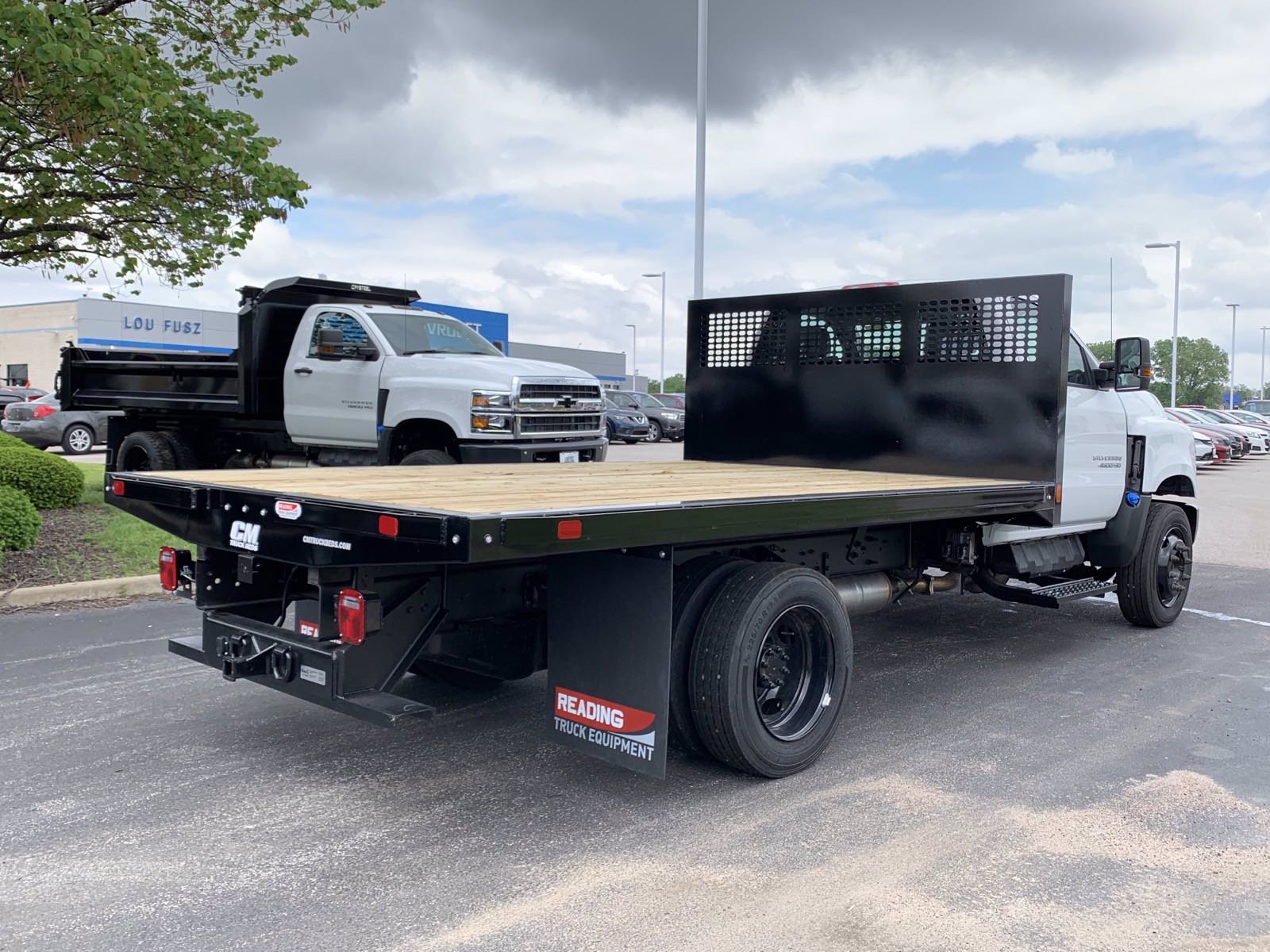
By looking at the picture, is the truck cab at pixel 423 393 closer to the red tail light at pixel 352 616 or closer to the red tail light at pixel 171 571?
the red tail light at pixel 171 571

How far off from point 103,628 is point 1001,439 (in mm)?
6015

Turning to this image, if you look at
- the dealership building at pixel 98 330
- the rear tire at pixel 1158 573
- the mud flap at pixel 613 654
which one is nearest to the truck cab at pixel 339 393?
the rear tire at pixel 1158 573

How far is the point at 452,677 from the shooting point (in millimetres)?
5578

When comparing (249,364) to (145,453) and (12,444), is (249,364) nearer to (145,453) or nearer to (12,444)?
(145,453)

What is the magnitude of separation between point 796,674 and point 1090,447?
3.01m

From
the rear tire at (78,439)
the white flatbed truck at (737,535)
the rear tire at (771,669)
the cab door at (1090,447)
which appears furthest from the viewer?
the rear tire at (78,439)

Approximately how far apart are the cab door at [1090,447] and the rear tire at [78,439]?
22.5 metres

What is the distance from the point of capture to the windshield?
11.6 metres

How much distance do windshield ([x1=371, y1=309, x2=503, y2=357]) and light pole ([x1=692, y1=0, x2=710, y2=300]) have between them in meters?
5.50

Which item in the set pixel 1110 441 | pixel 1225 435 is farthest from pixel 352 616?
pixel 1225 435

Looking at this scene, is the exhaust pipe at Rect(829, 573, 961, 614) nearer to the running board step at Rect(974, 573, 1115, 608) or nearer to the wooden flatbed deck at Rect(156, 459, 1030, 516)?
the wooden flatbed deck at Rect(156, 459, 1030, 516)

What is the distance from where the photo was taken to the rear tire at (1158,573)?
7648 millimetres

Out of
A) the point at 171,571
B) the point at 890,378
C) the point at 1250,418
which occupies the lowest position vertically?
the point at 171,571

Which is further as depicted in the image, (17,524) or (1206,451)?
(1206,451)
